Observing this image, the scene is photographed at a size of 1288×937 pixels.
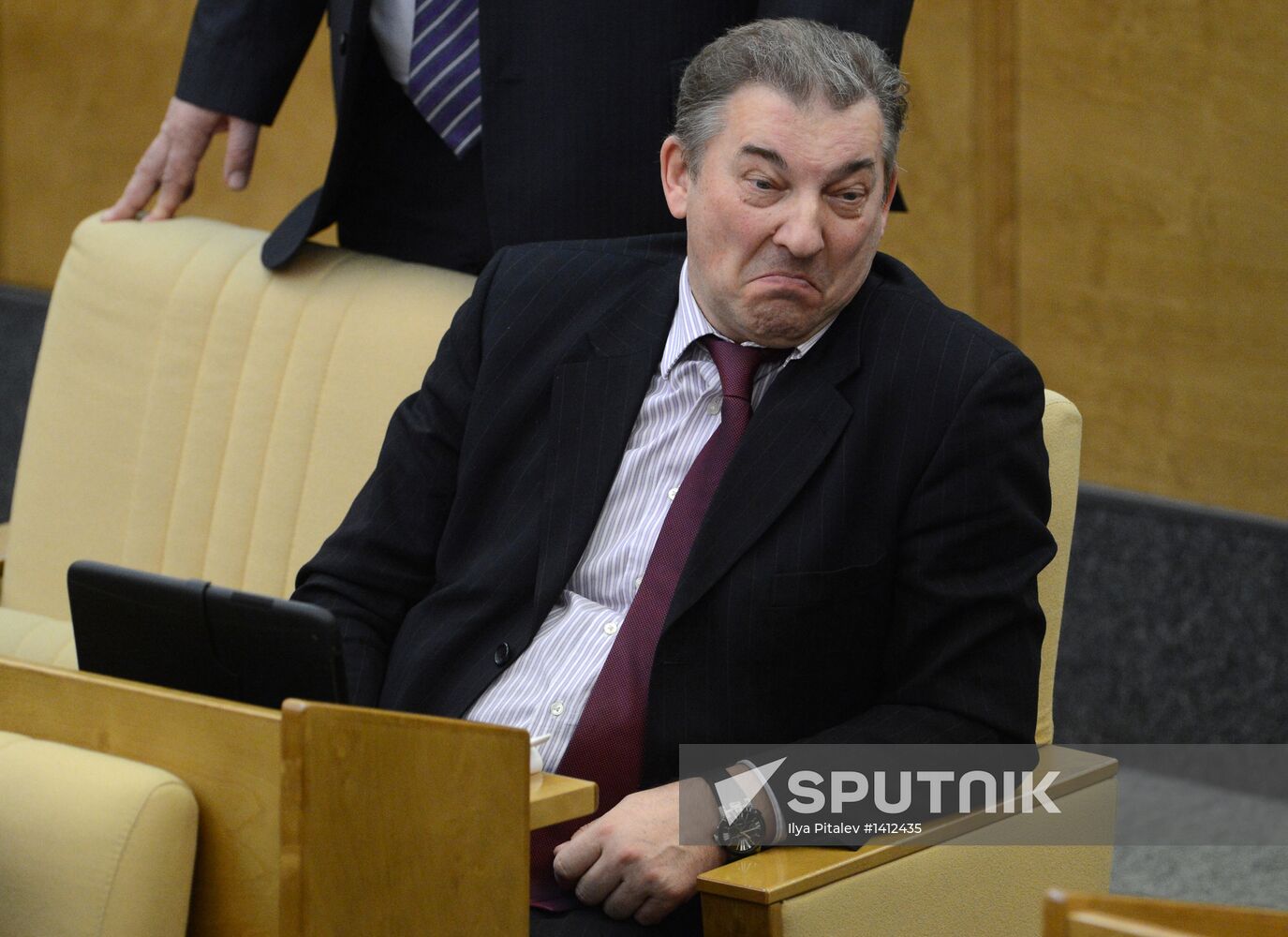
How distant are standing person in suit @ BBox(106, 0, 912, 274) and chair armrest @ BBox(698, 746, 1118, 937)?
2.97 feet

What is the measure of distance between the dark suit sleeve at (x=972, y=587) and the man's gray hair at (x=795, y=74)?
0.97 ft

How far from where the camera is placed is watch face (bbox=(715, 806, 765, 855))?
167 cm

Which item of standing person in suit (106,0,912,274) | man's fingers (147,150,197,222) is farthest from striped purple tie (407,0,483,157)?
man's fingers (147,150,197,222)

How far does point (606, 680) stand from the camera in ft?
5.90

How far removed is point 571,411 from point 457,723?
692 mm

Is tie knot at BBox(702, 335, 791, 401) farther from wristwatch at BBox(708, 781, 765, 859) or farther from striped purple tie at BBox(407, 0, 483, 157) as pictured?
striped purple tie at BBox(407, 0, 483, 157)

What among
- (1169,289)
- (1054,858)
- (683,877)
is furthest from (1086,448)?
(683,877)

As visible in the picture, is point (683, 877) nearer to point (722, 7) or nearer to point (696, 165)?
point (696, 165)

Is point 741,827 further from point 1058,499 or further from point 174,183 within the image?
point 174,183

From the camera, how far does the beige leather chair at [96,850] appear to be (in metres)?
1.28

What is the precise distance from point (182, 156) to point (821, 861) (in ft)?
5.27

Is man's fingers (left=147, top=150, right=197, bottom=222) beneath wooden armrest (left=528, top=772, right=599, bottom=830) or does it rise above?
above

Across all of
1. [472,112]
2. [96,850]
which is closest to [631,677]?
[96,850]

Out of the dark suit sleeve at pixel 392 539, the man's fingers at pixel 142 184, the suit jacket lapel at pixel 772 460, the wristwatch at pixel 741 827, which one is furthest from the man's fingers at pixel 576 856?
the man's fingers at pixel 142 184
